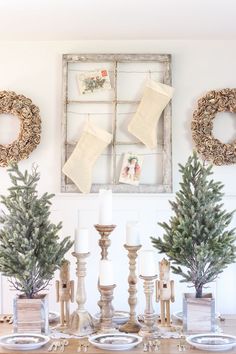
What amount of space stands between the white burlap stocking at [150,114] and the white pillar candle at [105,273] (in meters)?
1.54

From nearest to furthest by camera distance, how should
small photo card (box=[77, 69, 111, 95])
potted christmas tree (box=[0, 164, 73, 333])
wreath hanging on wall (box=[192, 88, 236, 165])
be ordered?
potted christmas tree (box=[0, 164, 73, 333]), wreath hanging on wall (box=[192, 88, 236, 165]), small photo card (box=[77, 69, 111, 95])

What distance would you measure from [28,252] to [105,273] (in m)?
0.33

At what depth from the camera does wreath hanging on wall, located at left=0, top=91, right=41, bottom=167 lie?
3.59 metres

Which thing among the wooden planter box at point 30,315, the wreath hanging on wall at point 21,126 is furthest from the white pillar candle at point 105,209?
the wreath hanging on wall at point 21,126

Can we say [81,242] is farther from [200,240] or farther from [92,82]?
[92,82]

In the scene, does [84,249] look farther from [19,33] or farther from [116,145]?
[19,33]

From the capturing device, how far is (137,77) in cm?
368

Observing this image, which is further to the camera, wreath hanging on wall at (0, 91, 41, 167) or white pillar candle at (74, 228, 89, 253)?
wreath hanging on wall at (0, 91, 41, 167)

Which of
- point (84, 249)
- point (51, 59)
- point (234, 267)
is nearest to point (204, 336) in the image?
point (84, 249)

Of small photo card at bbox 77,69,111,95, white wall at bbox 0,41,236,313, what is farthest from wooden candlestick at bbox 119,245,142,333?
small photo card at bbox 77,69,111,95

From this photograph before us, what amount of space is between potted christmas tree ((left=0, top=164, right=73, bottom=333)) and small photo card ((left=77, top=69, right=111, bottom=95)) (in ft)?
4.99

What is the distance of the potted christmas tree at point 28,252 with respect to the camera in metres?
2.21

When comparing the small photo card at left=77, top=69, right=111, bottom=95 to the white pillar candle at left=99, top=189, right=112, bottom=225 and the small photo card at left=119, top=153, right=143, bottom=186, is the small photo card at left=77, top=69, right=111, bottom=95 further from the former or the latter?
the white pillar candle at left=99, top=189, right=112, bottom=225

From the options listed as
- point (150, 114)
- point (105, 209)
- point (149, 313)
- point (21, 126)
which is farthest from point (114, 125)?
point (149, 313)
